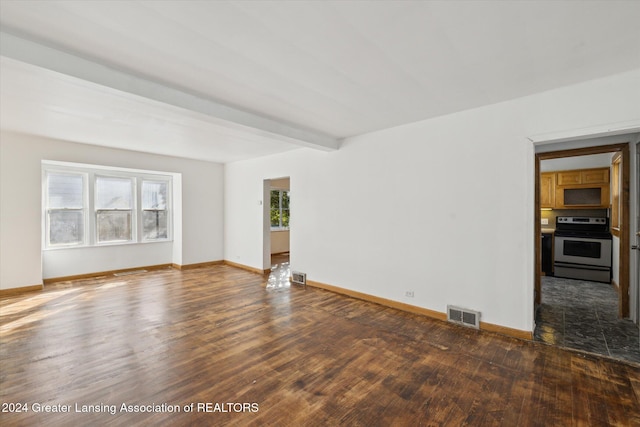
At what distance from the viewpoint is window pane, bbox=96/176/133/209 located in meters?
6.09

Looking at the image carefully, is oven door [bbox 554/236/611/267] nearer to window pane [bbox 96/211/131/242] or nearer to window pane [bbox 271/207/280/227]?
window pane [bbox 271/207/280/227]

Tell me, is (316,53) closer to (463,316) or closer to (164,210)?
(463,316)

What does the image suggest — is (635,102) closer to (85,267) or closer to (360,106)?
(360,106)

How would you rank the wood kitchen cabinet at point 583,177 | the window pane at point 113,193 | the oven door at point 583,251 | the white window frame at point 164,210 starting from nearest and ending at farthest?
the oven door at point 583,251 < the wood kitchen cabinet at point 583,177 < the window pane at point 113,193 < the white window frame at point 164,210

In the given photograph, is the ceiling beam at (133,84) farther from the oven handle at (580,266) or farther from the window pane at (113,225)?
the oven handle at (580,266)

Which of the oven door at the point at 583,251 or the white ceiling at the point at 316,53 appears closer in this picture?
the white ceiling at the point at 316,53

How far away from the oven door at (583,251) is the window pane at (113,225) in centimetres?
926

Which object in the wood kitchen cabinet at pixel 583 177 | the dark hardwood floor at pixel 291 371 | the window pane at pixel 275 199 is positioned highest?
the wood kitchen cabinet at pixel 583 177

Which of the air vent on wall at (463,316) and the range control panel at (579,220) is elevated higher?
the range control panel at (579,220)

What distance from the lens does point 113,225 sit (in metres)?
6.25

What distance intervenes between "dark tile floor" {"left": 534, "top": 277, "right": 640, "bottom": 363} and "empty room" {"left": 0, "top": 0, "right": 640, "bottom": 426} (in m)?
0.04

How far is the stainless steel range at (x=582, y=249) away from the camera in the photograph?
5156 millimetres

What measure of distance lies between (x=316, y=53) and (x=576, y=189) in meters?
6.49

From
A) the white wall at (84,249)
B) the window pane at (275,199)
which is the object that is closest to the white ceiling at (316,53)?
the white wall at (84,249)
